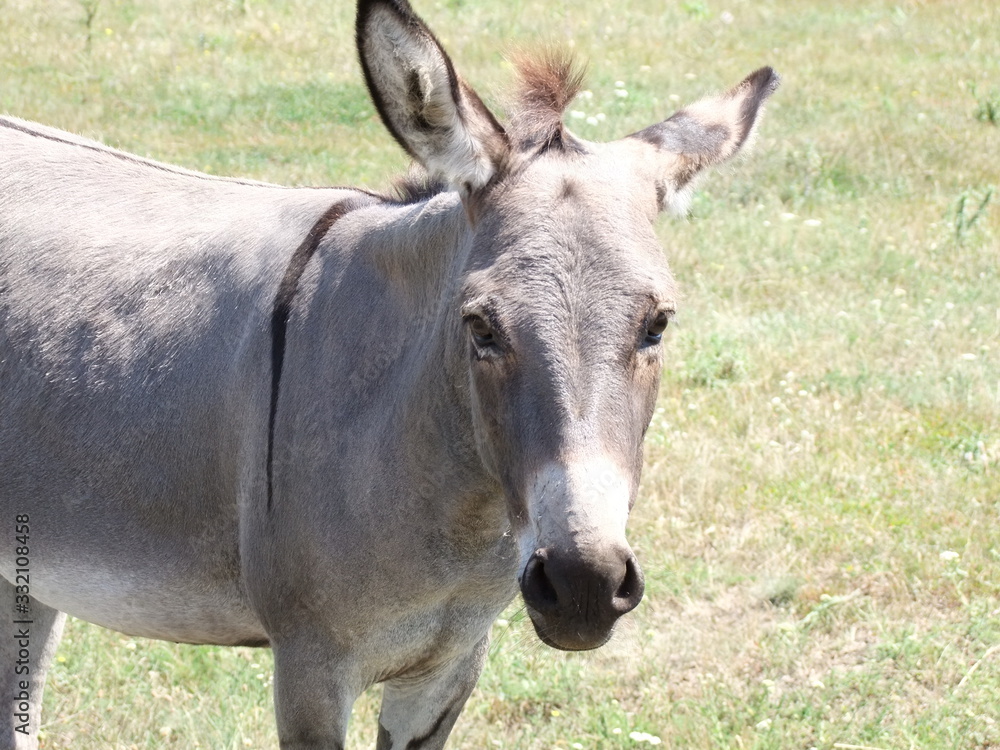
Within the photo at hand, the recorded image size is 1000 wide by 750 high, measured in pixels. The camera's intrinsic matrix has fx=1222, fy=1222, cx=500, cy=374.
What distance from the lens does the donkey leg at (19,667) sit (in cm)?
398

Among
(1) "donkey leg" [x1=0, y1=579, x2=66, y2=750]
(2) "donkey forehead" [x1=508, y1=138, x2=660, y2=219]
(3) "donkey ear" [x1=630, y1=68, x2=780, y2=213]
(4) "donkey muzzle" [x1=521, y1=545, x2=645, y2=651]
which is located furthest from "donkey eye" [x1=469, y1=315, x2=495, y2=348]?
(1) "donkey leg" [x1=0, y1=579, x2=66, y2=750]

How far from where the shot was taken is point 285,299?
10.6ft

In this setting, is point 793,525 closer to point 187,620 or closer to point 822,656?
point 822,656

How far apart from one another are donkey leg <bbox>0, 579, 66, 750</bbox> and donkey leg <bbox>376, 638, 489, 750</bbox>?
1.24 m

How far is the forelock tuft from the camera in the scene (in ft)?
9.45

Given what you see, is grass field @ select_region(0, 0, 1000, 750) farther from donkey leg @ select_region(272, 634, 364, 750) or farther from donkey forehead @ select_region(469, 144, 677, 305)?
donkey forehead @ select_region(469, 144, 677, 305)

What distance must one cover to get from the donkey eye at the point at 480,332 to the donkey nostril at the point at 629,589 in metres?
0.56

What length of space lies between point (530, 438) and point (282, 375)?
91 cm

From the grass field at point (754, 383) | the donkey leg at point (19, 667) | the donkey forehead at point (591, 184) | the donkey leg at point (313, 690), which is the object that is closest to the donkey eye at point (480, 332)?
the donkey forehead at point (591, 184)

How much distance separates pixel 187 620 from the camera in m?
3.38

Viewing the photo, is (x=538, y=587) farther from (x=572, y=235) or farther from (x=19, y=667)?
(x=19, y=667)

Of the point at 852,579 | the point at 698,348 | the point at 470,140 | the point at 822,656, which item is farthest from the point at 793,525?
the point at 470,140

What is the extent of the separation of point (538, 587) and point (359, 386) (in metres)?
0.88

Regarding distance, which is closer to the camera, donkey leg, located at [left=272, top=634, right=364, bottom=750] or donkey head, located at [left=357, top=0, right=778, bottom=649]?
donkey head, located at [left=357, top=0, right=778, bottom=649]
